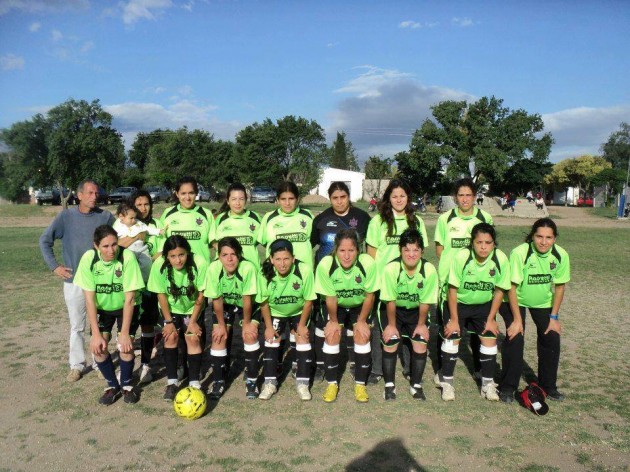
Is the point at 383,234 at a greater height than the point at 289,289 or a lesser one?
greater

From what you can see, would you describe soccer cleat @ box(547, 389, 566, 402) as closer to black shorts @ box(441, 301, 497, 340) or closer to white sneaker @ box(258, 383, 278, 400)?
black shorts @ box(441, 301, 497, 340)

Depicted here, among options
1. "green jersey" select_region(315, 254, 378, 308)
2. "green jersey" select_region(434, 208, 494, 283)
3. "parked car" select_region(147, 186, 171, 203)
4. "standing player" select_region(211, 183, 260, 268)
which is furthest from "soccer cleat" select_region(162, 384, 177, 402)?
"parked car" select_region(147, 186, 171, 203)

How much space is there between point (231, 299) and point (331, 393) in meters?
1.41

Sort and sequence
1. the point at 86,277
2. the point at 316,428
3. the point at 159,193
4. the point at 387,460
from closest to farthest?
the point at 387,460, the point at 316,428, the point at 86,277, the point at 159,193

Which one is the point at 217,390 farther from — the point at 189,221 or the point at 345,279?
the point at 189,221

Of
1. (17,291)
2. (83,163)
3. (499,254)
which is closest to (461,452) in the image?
(499,254)

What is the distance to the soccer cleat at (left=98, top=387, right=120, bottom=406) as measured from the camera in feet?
15.5

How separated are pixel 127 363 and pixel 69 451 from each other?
3.48 feet

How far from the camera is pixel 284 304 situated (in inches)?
194

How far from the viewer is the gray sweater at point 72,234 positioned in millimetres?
5246

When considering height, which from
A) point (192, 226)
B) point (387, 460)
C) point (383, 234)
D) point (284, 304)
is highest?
point (192, 226)

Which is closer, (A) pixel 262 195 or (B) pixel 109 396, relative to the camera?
(B) pixel 109 396

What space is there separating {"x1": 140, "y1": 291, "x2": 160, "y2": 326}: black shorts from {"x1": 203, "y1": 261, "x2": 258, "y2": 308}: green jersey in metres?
0.81

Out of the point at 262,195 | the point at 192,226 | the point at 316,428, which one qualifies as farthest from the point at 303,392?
the point at 262,195
